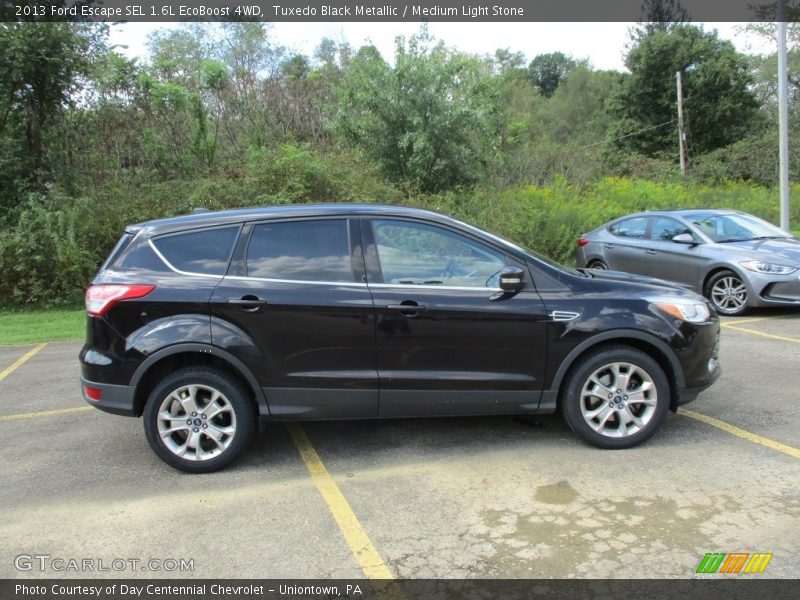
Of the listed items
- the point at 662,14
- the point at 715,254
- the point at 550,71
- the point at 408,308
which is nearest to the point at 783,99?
the point at 715,254

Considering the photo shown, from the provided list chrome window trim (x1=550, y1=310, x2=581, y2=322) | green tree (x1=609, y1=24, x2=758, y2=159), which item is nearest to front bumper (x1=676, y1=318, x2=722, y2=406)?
chrome window trim (x1=550, y1=310, x2=581, y2=322)

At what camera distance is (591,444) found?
4.33 meters

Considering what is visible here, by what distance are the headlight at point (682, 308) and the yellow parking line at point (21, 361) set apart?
265 inches

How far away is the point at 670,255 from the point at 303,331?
7461mm

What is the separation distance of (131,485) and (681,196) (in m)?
19.4

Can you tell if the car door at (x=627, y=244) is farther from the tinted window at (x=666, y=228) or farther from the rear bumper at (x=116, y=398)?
the rear bumper at (x=116, y=398)

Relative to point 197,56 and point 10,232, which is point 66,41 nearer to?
point 10,232

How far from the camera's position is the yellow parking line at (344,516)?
3.06m

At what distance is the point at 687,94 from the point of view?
115 feet

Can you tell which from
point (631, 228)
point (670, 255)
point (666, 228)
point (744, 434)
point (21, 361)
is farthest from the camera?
point (631, 228)

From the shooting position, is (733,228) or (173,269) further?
(733,228)

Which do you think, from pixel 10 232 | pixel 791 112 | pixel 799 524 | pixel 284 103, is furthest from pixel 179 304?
pixel 791 112

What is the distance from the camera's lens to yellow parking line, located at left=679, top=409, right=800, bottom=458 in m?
4.22

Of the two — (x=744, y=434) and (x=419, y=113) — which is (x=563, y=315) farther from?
(x=419, y=113)
